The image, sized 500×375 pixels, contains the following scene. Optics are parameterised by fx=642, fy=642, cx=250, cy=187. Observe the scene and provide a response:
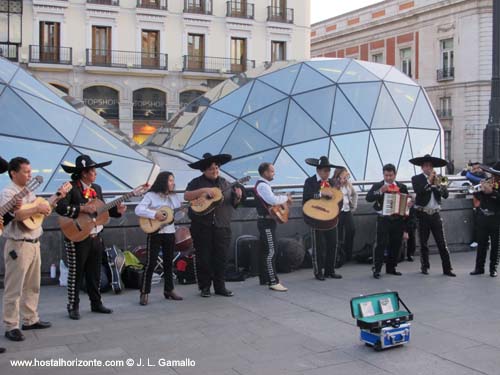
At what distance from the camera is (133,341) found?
5.85m

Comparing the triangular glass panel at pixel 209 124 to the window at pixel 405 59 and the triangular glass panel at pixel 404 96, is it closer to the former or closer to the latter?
the triangular glass panel at pixel 404 96

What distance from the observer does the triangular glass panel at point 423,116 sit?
1619cm

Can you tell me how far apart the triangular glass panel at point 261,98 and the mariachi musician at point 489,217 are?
699cm

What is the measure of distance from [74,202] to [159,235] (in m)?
1.20

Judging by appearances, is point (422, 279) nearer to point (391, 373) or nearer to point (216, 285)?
point (216, 285)

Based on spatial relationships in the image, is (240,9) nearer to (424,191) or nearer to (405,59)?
(405,59)

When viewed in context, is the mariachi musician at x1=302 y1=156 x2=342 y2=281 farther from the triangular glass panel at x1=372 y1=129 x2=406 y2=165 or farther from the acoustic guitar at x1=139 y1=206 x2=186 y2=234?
the triangular glass panel at x1=372 y1=129 x2=406 y2=165

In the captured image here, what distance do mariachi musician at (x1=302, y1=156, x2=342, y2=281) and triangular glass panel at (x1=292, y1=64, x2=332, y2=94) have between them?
22.1 feet

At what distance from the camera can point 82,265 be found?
22.2 feet

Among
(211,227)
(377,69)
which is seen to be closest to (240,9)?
(377,69)

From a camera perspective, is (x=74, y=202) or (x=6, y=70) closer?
(x=74, y=202)

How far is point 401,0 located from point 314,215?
146 ft

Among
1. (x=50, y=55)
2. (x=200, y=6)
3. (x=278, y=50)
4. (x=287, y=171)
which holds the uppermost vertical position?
(x=200, y=6)

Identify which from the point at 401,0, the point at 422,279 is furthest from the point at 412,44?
the point at 422,279
